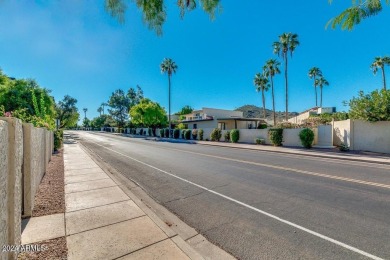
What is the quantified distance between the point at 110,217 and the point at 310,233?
3.96 meters

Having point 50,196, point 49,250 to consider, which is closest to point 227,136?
point 50,196

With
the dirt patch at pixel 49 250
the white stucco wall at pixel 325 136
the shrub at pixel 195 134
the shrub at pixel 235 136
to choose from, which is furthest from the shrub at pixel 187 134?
the dirt patch at pixel 49 250

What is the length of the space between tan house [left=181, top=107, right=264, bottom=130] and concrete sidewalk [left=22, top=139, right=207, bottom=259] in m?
35.9

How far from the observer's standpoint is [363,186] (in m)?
6.75

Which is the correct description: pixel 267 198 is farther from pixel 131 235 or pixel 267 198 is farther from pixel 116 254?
pixel 116 254

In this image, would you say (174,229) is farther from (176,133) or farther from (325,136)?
(176,133)

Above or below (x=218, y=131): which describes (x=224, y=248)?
below

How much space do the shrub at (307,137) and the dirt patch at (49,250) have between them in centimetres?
2026

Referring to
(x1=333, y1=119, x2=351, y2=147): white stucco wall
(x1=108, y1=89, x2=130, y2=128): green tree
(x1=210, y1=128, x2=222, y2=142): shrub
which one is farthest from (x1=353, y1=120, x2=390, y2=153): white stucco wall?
(x1=108, y1=89, x2=130, y2=128): green tree

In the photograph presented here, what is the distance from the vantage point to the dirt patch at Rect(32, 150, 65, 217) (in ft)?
15.8

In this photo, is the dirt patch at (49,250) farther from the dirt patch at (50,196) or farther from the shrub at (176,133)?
the shrub at (176,133)

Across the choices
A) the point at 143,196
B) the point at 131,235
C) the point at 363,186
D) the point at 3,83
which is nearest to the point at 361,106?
the point at 363,186

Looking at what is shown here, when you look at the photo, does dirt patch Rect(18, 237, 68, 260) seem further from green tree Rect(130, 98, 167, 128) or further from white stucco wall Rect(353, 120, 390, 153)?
green tree Rect(130, 98, 167, 128)

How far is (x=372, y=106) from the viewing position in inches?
613
